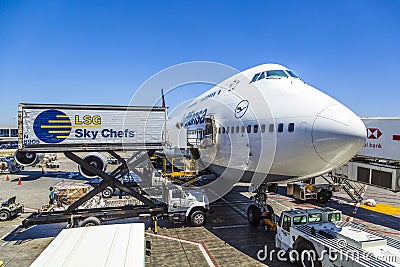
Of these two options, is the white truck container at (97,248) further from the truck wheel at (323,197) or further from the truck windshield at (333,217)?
the truck wheel at (323,197)

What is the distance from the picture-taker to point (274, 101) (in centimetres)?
1263

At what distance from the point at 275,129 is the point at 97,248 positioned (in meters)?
8.04

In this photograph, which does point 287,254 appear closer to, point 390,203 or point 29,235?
point 29,235

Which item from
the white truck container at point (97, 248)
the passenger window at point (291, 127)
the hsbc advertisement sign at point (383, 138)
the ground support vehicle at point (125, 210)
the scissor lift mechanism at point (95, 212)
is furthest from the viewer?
the hsbc advertisement sign at point (383, 138)

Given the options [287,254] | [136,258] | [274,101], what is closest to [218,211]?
[287,254]

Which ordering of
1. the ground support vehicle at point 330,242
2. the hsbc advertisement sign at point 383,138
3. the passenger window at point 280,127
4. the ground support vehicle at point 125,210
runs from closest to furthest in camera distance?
the ground support vehicle at point 330,242 < the passenger window at point 280,127 < the ground support vehicle at point 125,210 < the hsbc advertisement sign at point 383,138

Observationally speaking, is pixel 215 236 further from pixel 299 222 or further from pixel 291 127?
pixel 291 127

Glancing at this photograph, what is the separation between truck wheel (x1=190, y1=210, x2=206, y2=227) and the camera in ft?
54.1

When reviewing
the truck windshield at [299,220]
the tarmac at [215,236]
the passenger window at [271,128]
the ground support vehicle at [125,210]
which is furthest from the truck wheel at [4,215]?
the truck windshield at [299,220]

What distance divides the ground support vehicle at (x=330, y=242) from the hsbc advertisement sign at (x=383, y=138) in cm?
749

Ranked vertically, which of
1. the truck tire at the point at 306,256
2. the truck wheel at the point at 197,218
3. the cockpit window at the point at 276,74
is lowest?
the truck wheel at the point at 197,218

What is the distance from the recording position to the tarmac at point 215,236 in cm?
1241

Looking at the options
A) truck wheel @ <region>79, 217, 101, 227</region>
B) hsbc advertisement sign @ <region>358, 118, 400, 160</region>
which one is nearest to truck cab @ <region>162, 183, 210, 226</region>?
truck wheel @ <region>79, 217, 101, 227</region>

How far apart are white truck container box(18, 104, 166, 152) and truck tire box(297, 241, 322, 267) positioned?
29.1 feet
